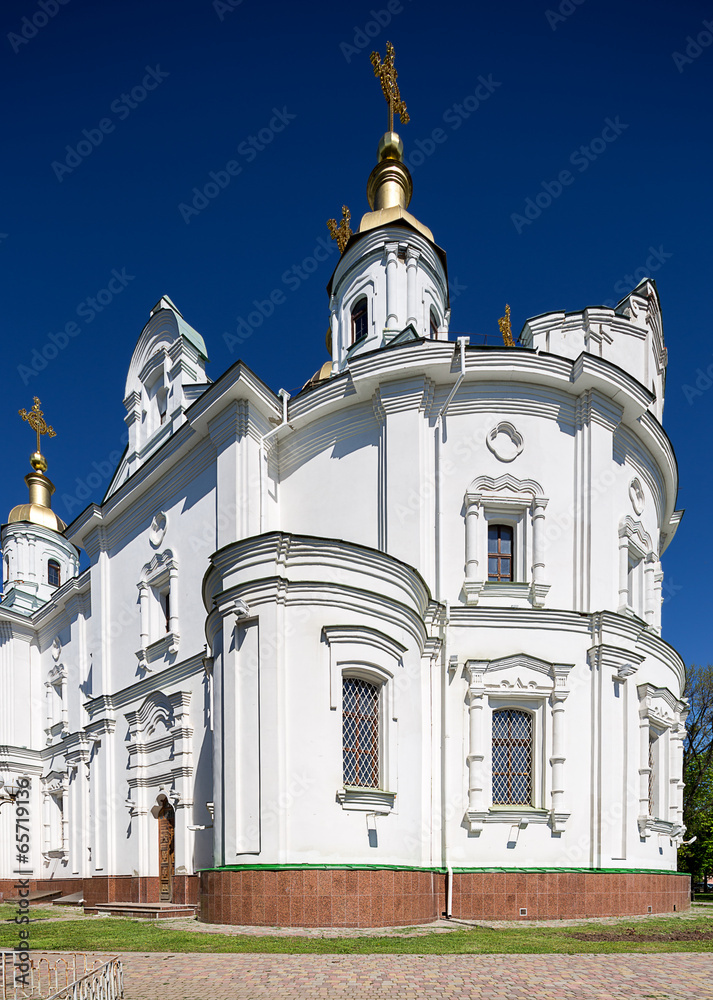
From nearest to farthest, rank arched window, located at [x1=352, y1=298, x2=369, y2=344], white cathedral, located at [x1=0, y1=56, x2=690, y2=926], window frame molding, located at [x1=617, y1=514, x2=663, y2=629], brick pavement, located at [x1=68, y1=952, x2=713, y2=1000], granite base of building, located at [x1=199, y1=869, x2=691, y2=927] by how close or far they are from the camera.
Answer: brick pavement, located at [x1=68, y1=952, x2=713, y2=1000], granite base of building, located at [x1=199, y1=869, x2=691, y2=927], white cathedral, located at [x1=0, y1=56, x2=690, y2=926], window frame molding, located at [x1=617, y1=514, x2=663, y2=629], arched window, located at [x1=352, y1=298, x2=369, y2=344]

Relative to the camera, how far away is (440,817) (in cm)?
1366

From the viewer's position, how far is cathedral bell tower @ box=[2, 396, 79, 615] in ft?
107

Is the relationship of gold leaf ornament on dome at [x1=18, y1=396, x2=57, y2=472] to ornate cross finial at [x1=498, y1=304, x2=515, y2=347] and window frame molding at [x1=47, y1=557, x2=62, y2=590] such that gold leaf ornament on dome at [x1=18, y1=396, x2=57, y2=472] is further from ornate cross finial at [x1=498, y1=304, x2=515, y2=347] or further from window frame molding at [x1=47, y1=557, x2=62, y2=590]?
ornate cross finial at [x1=498, y1=304, x2=515, y2=347]

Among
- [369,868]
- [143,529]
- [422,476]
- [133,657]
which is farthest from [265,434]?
[369,868]

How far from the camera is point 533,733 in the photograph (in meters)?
14.6

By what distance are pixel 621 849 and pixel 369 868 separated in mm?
5721

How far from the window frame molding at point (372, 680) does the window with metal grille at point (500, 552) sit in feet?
11.0

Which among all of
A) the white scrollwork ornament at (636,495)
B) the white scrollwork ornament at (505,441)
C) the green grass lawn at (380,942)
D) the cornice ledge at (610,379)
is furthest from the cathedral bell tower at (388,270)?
the green grass lawn at (380,942)

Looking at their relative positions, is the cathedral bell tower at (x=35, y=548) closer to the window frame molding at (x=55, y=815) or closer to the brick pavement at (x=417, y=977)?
the window frame molding at (x=55, y=815)

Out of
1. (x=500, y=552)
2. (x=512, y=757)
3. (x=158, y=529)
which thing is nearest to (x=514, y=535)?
(x=500, y=552)

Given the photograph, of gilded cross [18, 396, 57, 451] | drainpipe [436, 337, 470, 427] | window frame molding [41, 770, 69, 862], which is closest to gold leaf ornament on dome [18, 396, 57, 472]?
gilded cross [18, 396, 57, 451]

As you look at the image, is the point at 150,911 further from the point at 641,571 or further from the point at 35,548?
the point at 35,548

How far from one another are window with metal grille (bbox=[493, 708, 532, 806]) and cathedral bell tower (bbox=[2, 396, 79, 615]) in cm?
2320

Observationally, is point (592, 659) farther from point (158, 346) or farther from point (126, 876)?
point (158, 346)
